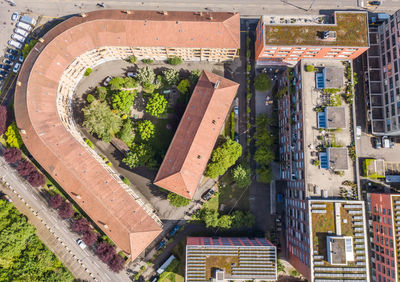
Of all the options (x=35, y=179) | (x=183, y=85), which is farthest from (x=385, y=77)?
(x=35, y=179)

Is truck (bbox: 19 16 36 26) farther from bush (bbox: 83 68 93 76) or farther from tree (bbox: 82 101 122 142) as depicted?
tree (bbox: 82 101 122 142)

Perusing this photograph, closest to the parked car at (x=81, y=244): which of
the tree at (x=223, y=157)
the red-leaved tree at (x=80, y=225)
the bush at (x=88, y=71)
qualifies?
the red-leaved tree at (x=80, y=225)

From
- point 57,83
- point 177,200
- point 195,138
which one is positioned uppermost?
point 57,83

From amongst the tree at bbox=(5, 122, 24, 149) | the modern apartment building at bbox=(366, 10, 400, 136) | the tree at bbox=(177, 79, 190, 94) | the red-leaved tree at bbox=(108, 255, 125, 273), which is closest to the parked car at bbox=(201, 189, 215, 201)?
the red-leaved tree at bbox=(108, 255, 125, 273)

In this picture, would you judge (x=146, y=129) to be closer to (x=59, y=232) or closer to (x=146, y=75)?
(x=146, y=75)

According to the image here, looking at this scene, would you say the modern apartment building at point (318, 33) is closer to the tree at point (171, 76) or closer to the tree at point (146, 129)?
the tree at point (171, 76)

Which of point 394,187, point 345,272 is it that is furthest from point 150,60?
point 394,187
